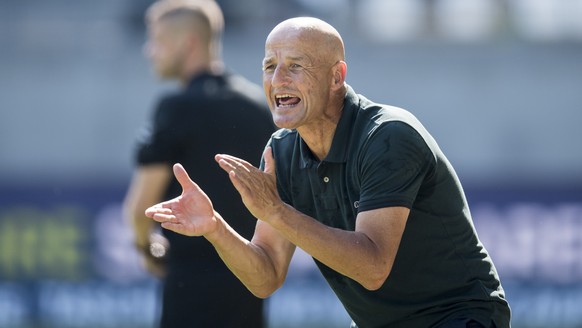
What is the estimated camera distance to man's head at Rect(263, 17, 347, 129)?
3.86m

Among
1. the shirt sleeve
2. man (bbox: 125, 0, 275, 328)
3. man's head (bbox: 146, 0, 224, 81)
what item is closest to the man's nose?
the shirt sleeve

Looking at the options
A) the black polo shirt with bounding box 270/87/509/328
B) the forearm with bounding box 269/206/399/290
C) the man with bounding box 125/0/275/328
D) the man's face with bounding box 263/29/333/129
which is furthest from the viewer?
the man with bounding box 125/0/275/328

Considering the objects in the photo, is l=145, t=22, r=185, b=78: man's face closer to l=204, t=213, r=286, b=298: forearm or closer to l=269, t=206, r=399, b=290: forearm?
l=204, t=213, r=286, b=298: forearm

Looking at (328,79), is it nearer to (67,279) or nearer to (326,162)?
(326,162)

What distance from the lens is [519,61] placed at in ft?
53.2

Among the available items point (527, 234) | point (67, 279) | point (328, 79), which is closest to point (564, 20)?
point (527, 234)

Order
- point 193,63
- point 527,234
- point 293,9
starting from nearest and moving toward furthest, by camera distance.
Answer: point 193,63, point 527,234, point 293,9

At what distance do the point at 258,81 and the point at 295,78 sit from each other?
12133 mm

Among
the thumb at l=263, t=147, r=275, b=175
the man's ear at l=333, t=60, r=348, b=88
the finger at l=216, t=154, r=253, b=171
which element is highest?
the man's ear at l=333, t=60, r=348, b=88

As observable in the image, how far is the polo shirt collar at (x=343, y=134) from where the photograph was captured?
390 centimetres

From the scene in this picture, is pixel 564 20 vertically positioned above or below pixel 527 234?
above

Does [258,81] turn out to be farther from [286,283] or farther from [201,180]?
[201,180]

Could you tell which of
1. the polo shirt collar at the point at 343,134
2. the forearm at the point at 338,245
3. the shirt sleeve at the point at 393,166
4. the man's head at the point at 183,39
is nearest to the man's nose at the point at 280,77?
the polo shirt collar at the point at 343,134

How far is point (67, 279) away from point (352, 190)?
7685 mm
